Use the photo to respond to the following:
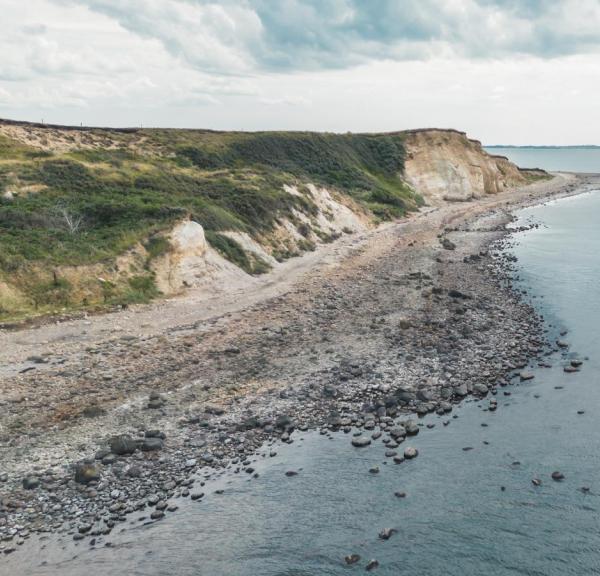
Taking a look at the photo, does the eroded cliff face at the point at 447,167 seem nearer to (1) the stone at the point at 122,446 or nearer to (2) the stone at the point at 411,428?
(2) the stone at the point at 411,428

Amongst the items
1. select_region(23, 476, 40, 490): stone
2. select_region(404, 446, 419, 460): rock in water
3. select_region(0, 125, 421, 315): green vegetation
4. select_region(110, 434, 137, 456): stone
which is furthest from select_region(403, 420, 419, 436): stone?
select_region(0, 125, 421, 315): green vegetation

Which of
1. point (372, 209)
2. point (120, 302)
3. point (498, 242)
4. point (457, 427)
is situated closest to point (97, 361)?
point (120, 302)

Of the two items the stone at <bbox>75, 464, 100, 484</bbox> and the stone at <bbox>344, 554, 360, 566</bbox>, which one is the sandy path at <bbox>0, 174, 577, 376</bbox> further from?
the stone at <bbox>344, 554, 360, 566</bbox>

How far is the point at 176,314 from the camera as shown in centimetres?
3256

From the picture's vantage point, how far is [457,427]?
21.0 metres

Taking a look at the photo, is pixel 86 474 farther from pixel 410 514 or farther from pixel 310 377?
pixel 310 377

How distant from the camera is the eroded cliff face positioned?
9712 centimetres

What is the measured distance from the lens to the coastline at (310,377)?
17.5 m

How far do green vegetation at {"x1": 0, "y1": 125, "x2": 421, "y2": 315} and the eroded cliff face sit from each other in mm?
6929

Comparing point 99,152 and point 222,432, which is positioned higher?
point 99,152

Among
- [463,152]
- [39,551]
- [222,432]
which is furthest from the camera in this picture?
[463,152]

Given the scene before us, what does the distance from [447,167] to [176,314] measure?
79.6 meters

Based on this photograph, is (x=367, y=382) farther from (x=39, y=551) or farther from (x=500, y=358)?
(x=39, y=551)

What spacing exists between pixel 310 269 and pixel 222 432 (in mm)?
26732
